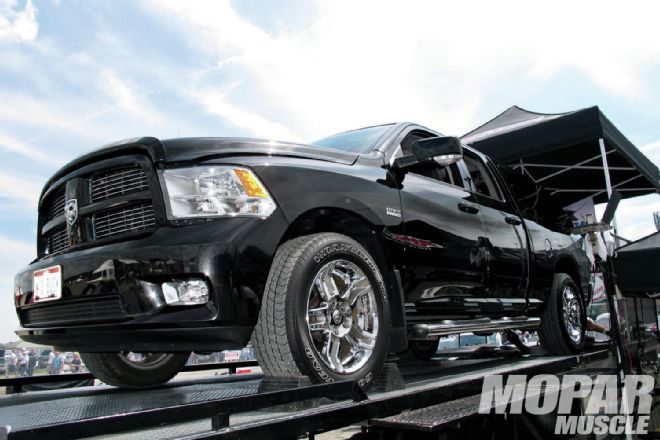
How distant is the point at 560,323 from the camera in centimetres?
484

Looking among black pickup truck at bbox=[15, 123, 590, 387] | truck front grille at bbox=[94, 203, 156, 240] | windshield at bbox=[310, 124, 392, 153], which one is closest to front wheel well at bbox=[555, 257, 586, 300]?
black pickup truck at bbox=[15, 123, 590, 387]

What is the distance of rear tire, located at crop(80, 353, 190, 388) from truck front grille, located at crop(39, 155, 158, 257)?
0.90 meters

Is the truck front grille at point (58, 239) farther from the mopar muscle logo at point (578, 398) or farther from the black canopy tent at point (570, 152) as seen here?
the black canopy tent at point (570, 152)

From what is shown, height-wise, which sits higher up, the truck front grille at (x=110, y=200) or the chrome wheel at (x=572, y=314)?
the truck front grille at (x=110, y=200)

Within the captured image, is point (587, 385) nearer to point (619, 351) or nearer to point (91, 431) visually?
point (619, 351)

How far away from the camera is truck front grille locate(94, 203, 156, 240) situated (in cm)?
241

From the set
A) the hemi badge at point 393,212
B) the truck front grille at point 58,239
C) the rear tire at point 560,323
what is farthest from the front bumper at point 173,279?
the rear tire at point 560,323

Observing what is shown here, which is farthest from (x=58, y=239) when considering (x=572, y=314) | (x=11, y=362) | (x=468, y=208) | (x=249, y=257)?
(x=11, y=362)

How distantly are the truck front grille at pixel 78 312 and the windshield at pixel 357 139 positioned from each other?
5.27 ft

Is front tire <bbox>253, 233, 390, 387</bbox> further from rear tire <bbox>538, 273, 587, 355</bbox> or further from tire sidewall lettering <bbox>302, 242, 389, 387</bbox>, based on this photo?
rear tire <bbox>538, 273, 587, 355</bbox>

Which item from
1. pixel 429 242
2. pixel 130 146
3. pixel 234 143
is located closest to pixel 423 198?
pixel 429 242

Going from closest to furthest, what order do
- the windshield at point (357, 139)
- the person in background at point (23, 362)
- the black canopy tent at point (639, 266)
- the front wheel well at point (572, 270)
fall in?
the windshield at point (357, 139), the front wheel well at point (572, 270), the black canopy tent at point (639, 266), the person in background at point (23, 362)

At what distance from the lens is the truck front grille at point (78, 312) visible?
2268mm

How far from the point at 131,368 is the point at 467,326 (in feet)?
6.81
